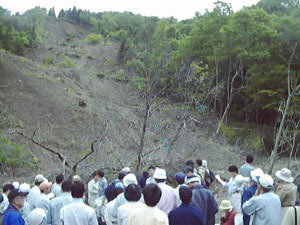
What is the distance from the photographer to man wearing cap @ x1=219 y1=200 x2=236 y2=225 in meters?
5.31

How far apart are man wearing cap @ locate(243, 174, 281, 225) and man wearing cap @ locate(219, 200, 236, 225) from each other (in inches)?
35.6

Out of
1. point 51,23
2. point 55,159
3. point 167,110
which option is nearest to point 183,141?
point 167,110

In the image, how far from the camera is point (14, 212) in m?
4.02

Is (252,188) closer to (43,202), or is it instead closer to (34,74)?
(43,202)

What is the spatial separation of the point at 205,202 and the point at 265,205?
2.77 ft

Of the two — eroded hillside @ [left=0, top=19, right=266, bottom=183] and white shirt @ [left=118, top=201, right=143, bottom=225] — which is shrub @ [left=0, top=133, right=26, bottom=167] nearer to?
eroded hillside @ [left=0, top=19, right=266, bottom=183]

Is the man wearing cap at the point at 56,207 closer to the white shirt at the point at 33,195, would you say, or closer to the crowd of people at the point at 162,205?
the crowd of people at the point at 162,205

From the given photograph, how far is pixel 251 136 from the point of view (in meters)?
23.1

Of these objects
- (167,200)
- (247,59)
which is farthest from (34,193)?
(247,59)

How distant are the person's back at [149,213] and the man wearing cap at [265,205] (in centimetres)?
142

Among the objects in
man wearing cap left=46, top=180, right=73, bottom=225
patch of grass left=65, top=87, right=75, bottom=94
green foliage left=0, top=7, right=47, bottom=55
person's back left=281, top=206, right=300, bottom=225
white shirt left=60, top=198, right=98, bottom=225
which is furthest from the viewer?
green foliage left=0, top=7, right=47, bottom=55

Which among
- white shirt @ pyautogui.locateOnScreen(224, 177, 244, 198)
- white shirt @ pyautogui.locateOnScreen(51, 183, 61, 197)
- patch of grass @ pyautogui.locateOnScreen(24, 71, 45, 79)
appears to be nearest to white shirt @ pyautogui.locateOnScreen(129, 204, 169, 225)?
white shirt @ pyautogui.locateOnScreen(224, 177, 244, 198)

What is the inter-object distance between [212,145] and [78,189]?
16991mm

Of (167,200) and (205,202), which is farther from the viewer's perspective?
(167,200)
